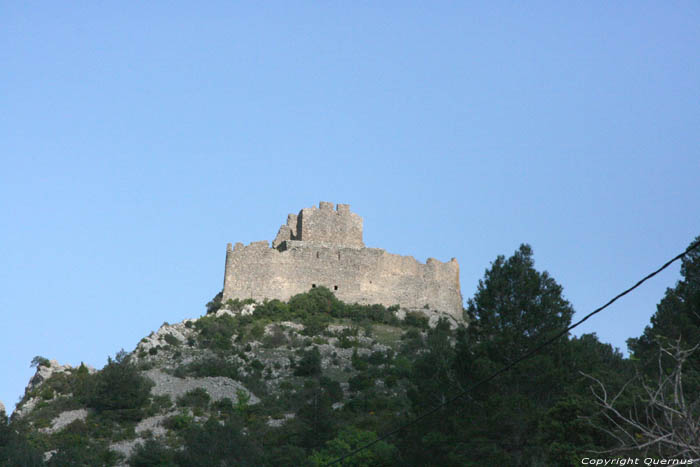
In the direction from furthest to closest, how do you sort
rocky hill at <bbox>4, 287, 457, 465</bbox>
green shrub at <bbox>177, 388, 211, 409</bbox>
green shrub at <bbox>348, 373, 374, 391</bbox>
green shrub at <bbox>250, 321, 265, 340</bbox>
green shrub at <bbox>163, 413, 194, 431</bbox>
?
green shrub at <bbox>250, 321, 265, 340</bbox> → green shrub at <bbox>348, 373, 374, 391</bbox> → green shrub at <bbox>177, 388, 211, 409</bbox> → green shrub at <bbox>163, 413, 194, 431</bbox> → rocky hill at <bbox>4, 287, 457, 465</bbox>

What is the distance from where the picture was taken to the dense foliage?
906 inches

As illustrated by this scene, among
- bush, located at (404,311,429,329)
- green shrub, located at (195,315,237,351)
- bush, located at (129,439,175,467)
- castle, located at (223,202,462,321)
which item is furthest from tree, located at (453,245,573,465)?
castle, located at (223,202,462,321)

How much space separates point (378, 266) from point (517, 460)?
2661 centimetres

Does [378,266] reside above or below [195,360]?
above

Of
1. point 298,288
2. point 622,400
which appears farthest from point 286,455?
point 298,288

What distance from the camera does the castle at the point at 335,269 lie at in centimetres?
4681

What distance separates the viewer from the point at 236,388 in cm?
3662

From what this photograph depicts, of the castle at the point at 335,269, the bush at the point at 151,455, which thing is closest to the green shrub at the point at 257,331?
the castle at the point at 335,269

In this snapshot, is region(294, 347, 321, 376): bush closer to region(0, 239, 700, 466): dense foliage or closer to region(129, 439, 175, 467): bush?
region(0, 239, 700, 466): dense foliage

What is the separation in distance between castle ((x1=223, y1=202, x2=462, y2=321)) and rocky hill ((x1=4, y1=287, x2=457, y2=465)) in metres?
1.12

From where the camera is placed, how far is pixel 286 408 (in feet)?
113

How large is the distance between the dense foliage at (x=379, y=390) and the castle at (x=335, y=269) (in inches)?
64.7

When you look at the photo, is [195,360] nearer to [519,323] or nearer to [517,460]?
[519,323]

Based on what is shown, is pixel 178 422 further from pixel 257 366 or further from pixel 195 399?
pixel 257 366
